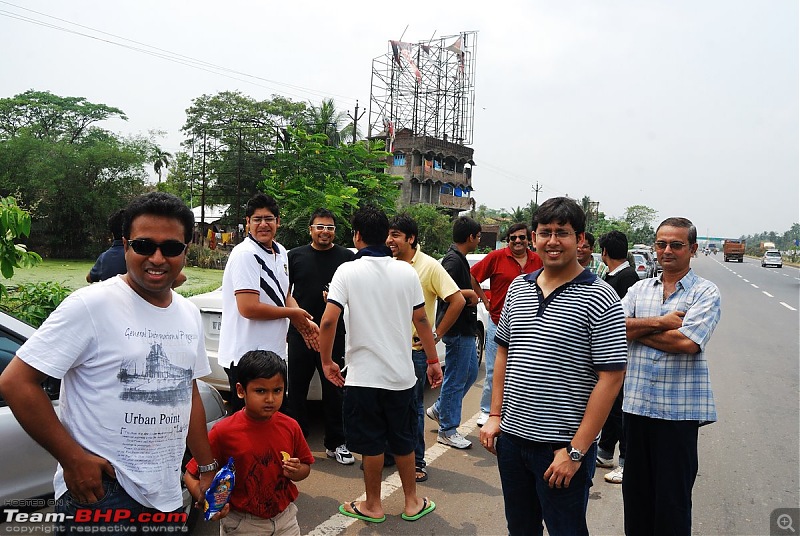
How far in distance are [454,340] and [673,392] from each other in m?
2.26

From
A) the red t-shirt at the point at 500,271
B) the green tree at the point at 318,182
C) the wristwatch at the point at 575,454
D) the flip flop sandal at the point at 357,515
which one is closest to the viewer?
the wristwatch at the point at 575,454

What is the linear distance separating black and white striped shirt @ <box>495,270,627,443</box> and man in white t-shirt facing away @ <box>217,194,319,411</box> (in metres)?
1.91

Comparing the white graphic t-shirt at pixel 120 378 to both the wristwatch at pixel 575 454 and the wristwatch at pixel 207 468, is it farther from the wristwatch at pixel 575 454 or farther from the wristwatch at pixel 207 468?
the wristwatch at pixel 575 454

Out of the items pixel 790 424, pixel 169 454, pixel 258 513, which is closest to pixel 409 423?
pixel 258 513

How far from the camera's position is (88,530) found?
1732mm

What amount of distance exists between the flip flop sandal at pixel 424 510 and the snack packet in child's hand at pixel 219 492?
1.57 metres

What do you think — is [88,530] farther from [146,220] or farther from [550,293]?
[550,293]

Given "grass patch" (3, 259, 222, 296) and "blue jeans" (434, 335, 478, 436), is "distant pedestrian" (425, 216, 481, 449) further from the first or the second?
"grass patch" (3, 259, 222, 296)

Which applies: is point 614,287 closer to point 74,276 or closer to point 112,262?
point 112,262

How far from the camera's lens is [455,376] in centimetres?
491

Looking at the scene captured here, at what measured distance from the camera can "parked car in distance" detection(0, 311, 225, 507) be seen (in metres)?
2.90

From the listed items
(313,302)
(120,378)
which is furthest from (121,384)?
(313,302)

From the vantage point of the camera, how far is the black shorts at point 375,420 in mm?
3516

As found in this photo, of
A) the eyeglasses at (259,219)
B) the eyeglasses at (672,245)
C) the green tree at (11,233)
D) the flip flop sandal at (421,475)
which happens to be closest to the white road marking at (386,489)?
the flip flop sandal at (421,475)
